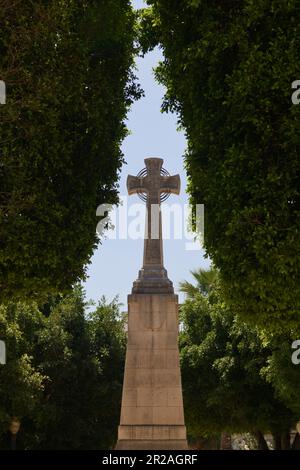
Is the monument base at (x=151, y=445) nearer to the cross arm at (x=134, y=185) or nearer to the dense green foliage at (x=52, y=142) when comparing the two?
the dense green foliage at (x=52, y=142)

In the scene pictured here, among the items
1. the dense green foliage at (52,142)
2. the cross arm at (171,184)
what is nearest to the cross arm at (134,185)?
the cross arm at (171,184)

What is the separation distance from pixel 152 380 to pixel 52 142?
7153 mm

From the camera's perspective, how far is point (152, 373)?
16.6 m

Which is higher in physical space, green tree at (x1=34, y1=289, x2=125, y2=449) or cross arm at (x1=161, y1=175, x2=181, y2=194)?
cross arm at (x1=161, y1=175, x2=181, y2=194)

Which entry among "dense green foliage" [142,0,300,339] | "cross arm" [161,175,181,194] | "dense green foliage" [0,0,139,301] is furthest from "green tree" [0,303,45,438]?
"dense green foliage" [142,0,300,339]

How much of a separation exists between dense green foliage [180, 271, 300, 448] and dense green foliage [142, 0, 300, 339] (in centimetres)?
1244

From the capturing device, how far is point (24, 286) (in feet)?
40.1

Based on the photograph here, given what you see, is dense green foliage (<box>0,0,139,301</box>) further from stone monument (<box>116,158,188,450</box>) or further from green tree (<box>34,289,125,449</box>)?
green tree (<box>34,289,125,449</box>)

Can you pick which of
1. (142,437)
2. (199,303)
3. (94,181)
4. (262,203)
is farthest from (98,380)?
(262,203)

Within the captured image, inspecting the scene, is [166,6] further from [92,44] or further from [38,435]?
[38,435]

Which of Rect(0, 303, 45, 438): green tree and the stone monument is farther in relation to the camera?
Rect(0, 303, 45, 438): green tree

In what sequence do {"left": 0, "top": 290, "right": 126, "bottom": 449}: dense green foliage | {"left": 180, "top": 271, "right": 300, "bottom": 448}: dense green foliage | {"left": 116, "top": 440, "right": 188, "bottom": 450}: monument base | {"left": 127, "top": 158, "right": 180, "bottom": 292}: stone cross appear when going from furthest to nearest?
1. {"left": 0, "top": 290, "right": 126, "bottom": 449}: dense green foliage
2. {"left": 180, "top": 271, "right": 300, "bottom": 448}: dense green foliage
3. {"left": 127, "top": 158, "right": 180, "bottom": 292}: stone cross
4. {"left": 116, "top": 440, "right": 188, "bottom": 450}: monument base

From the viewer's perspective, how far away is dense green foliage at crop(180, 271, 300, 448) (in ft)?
83.4

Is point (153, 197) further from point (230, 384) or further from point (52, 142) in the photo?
point (230, 384)
